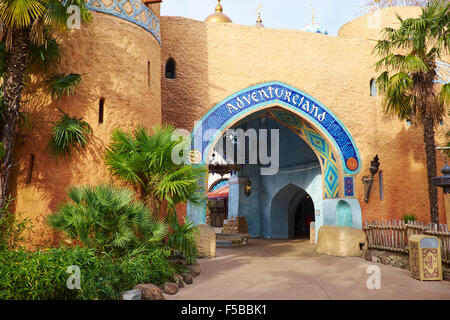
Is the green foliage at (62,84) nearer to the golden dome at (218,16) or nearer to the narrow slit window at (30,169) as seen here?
the narrow slit window at (30,169)

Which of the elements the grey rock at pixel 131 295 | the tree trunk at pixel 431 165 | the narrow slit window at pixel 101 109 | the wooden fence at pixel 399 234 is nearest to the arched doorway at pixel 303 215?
the wooden fence at pixel 399 234

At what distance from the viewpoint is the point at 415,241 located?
24.9 feet

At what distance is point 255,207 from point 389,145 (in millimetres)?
8359

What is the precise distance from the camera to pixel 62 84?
7.41 m

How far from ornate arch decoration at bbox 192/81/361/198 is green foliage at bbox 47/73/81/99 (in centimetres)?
424

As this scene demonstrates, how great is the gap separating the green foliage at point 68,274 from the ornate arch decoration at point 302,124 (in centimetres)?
541

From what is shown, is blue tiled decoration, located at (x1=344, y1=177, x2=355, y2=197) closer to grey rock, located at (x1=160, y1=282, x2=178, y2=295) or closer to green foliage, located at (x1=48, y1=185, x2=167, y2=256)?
green foliage, located at (x1=48, y1=185, x2=167, y2=256)

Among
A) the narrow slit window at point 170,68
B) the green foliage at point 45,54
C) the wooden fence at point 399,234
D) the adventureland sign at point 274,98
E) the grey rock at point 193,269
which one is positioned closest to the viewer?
the green foliage at point 45,54

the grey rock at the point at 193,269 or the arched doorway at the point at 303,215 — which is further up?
the arched doorway at the point at 303,215

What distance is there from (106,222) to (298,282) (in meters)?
3.66

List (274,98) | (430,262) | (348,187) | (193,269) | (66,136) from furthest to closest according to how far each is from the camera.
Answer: (348,187)
(274,98)
(193,269)
(430,262)
(66,136)

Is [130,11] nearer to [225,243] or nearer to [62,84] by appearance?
[62,84]

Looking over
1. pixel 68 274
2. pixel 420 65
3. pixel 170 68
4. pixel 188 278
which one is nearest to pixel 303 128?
pixel 420 65

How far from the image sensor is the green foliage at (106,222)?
20.6ft
